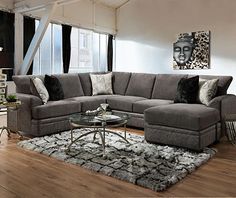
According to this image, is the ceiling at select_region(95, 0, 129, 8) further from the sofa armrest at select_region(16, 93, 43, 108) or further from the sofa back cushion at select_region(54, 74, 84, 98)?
the sofa armrest at select_region(16, 93, 43, 108)

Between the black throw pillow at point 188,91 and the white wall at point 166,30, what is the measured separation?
5.26 feet

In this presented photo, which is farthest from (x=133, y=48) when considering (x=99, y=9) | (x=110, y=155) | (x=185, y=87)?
(x=110, y=155)

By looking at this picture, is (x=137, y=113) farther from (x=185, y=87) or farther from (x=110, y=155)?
(x=110, y=155)

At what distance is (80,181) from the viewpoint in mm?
2564

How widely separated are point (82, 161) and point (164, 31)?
418cm

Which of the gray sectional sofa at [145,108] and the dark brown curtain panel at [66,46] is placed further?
the dark brown curtain panel at [66,46]

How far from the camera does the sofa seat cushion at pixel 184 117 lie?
3314 millimetres

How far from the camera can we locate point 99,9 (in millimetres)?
6613

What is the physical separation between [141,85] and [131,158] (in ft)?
7.89

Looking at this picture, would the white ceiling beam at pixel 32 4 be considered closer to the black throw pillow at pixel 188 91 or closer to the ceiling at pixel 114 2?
the ceiling at pixel 114 2

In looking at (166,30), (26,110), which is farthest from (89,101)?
(166,30)

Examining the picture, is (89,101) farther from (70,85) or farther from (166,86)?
(166,86)

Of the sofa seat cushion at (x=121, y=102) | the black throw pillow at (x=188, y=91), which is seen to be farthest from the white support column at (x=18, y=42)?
the black throw pillow at (x=188, y=91)

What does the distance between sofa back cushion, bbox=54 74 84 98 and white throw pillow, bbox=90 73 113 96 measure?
12.0 inches
